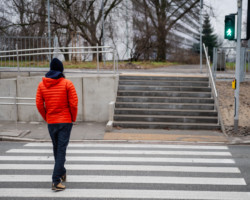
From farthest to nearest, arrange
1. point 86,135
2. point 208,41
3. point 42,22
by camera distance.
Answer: point 208,41, point 42,22, point 86,135

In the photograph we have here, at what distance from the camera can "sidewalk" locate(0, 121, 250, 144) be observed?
31.6ft

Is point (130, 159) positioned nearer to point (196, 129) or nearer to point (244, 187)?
point (244, 187)

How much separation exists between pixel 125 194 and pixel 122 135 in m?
4.81

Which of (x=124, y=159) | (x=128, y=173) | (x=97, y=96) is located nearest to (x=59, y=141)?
(x=128, y=173)

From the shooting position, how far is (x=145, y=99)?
12.5m

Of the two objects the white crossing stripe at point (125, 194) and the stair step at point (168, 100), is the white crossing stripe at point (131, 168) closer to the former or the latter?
the white crossing stripe at point (125, 194)

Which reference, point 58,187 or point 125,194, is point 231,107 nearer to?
point 125,194

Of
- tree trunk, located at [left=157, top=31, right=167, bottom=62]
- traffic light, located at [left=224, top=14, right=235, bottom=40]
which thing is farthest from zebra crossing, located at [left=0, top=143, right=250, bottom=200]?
tree trunk, located at [left=157, top=31, right=167, bottom=62]

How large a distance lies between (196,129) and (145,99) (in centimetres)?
240

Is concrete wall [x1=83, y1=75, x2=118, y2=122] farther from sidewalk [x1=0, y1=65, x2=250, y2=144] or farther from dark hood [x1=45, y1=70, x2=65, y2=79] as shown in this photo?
dark hood [x1=45, y1=70, x2=65, y2=79]

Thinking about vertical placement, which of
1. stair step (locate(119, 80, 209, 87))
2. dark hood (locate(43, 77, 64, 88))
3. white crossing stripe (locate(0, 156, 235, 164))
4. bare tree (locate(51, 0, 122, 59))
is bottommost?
white crossing stripe (locate(0, 156, 235, 164))

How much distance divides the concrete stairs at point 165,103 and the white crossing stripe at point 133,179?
16.2 feet

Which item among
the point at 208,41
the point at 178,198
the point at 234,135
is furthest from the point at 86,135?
the point at 208,41

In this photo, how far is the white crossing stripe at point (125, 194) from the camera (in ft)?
17.0
